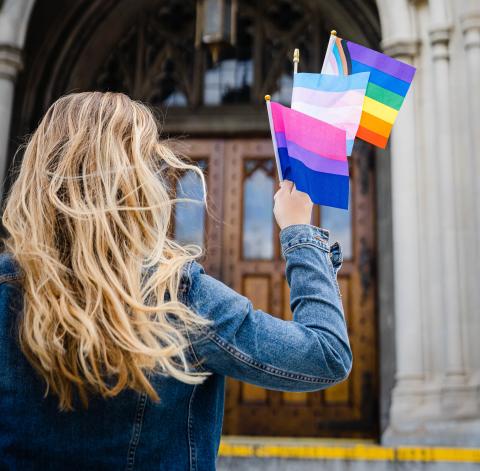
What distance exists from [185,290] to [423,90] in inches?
205

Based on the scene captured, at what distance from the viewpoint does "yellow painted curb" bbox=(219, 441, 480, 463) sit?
4043 mm

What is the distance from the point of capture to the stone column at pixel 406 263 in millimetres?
5590

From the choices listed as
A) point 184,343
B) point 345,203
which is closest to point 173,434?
point 184,343

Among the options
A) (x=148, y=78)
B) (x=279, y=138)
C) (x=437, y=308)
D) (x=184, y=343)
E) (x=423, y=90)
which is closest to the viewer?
(x=184, y=343)

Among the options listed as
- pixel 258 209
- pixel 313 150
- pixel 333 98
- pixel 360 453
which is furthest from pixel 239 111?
pixel 313 150

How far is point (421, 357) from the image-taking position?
566cm

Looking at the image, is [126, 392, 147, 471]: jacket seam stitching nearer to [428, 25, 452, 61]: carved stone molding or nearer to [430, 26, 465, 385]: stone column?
[430, 26, 465, 385]: stone column

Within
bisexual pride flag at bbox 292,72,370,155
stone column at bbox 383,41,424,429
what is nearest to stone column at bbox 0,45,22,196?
stone column at bbox 383,41,424,429

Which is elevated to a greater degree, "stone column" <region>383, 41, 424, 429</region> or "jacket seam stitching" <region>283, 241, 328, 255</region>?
"stone column" <region>383, 41, 424, 429</region>

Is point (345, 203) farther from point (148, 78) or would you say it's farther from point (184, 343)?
point (148, 78)

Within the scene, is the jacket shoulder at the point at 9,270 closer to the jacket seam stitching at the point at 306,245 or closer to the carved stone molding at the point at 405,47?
the jacket seam stitching at the point at 306,245

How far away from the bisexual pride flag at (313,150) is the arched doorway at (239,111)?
5.57 meters

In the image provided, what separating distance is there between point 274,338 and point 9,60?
6051mm

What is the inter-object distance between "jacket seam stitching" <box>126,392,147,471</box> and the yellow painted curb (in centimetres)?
318
